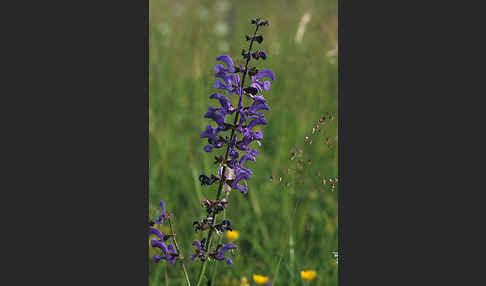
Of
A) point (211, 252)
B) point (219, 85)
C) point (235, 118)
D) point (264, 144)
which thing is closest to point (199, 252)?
point (211, 252)

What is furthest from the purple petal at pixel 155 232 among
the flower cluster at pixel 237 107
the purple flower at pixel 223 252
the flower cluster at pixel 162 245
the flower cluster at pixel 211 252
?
the flower cluster at pixel 237 107

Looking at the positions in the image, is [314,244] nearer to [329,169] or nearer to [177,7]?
[329,169]

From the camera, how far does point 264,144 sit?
5.35 m

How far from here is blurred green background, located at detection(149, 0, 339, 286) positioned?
341cm

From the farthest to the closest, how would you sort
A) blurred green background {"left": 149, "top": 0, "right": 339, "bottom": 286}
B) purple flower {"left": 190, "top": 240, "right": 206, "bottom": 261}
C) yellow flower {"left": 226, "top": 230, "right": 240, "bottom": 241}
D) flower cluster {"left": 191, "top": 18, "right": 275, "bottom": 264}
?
1. yellow flower {"left": 226, "top": 230, "right": 240, "bottom": 241}
2. blurred green background {"left": 149, "top": 0, "right": 339, "bottom": 286}
3. purple flower {"left": 190, "top": 240, "right": 206, "bottom": 261}
4. flower cluster {"left": 191, "top": 18, "right": 275, "bottom": 264}

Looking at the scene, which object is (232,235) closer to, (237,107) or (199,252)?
(199,252)

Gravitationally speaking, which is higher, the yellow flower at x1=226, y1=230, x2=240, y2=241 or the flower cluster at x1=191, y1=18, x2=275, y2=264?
the flower cluster at x1=191, y1=18, x2=275, y2=264

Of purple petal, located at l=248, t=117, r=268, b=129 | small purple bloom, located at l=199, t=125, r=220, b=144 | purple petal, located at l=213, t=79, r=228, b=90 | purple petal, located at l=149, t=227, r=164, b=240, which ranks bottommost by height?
purple petal, located at l=149, t=227, r=164, b=240

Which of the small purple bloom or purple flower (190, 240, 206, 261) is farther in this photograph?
purple flower (190, 240, 206, 261)

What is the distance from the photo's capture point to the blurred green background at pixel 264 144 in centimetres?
341

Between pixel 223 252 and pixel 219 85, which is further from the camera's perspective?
pixel 223 252

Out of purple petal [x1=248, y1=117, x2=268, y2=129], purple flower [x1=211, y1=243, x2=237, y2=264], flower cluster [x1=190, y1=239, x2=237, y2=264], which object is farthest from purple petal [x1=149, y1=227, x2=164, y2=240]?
purple petal [x1=248, y1=117, x2=268, y2=129]

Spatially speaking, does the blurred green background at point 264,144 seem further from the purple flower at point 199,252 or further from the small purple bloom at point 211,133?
the small purple bloom at point 211,133

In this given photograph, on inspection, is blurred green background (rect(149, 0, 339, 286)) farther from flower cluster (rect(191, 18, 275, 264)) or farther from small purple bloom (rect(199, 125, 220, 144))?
small purple bloom (rect(199, 125, 220, 144))
